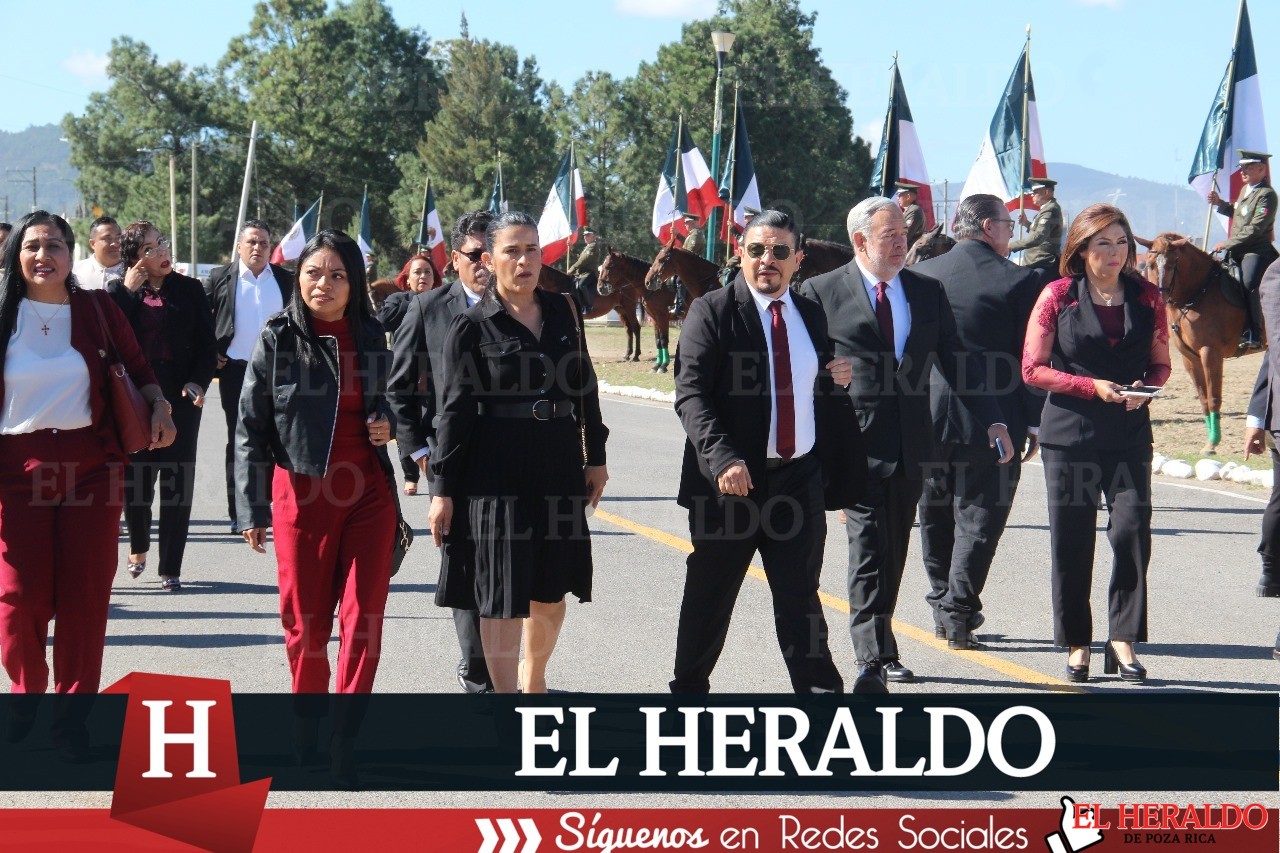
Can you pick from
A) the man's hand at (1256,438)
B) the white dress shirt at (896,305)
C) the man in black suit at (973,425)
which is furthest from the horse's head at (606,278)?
the white dress shirt at (896,305)

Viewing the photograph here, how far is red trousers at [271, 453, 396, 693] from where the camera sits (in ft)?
17.3

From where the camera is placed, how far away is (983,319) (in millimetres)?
7539

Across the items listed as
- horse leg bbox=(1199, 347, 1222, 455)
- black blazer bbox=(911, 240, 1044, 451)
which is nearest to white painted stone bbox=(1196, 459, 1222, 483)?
horse leg bbox=(1199, 347, 1222, 455)

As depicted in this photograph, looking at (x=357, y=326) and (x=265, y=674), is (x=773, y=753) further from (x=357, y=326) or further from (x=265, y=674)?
(x=265, y=674)

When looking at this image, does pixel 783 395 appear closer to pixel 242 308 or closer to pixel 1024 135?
pixel 242 308

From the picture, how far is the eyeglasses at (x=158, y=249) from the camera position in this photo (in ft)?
28.7

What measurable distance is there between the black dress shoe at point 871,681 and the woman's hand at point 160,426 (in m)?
2.85

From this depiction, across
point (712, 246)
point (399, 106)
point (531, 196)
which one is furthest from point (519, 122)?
point (712, 246)

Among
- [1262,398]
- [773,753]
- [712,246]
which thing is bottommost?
[773,753]

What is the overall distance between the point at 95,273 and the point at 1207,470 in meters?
9.80

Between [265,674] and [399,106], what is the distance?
259 ft

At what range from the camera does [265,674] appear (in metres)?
6.77

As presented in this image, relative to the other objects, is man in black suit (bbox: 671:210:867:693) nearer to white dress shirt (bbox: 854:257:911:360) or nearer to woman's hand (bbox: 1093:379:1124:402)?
white dress shirt (bbox: 854:257:911:360)

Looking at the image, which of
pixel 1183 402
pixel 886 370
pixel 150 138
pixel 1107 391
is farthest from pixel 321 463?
pixel 150 138
